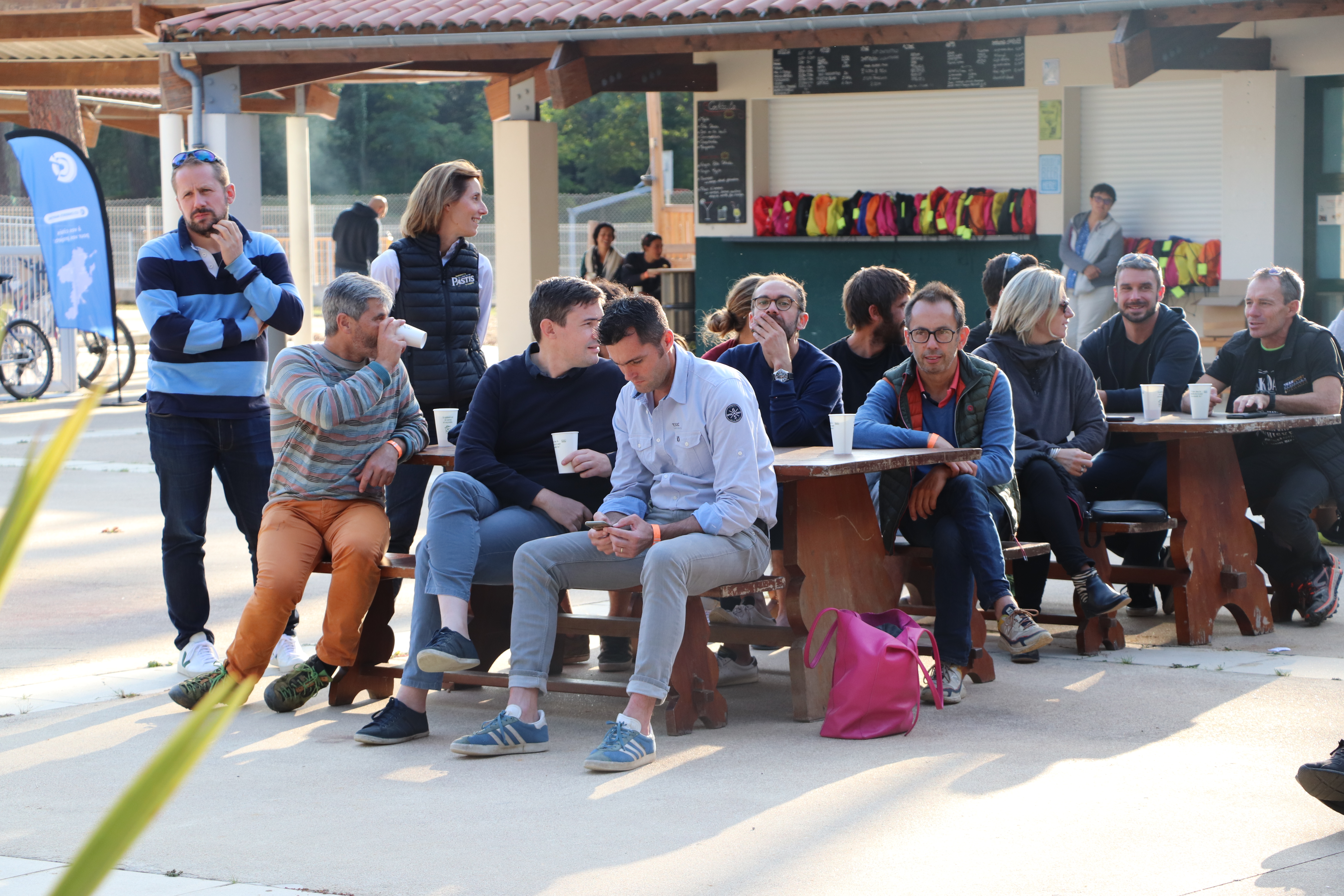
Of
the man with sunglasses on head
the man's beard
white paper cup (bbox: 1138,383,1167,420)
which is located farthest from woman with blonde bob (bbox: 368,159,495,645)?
the man with sunglasses on head

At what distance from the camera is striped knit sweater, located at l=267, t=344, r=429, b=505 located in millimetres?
5113

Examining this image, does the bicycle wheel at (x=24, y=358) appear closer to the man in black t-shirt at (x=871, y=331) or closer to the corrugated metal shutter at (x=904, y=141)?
the corrugated metal shutter at (x=904, y=141)

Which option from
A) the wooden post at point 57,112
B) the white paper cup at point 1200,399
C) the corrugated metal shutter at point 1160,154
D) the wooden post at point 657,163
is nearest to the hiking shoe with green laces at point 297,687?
the white paper cup at point 1200,399

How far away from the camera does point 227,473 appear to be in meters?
5.65

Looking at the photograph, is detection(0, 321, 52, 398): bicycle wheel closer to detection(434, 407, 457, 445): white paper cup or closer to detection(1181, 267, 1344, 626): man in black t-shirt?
detection(434, 407, 457, 445): white paper cup

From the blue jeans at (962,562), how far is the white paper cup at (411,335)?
178 cm

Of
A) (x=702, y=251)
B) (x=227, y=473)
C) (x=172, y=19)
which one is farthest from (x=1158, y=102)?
(x=227, y=473)

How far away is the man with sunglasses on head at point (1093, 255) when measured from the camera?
491 inches

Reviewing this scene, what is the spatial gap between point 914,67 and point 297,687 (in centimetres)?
903

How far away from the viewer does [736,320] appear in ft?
19.9

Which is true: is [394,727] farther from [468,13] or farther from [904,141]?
[904,141]

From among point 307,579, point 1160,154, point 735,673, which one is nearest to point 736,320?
point 735,673

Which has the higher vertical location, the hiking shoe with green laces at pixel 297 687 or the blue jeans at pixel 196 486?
the blue jeans at pixel 196 486

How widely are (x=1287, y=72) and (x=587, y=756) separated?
9.03 meters
